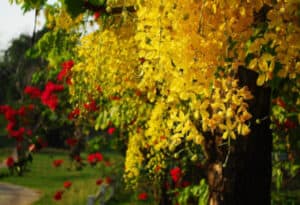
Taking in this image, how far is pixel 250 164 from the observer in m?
4.48

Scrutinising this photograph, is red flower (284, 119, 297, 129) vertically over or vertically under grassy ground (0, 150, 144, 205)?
over

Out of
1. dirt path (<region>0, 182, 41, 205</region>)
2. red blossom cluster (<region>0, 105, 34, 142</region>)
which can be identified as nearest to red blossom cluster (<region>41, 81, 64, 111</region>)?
red blossom cluster (<region>0, 105, 34, 142</region>)

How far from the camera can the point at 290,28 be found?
2.67 metres

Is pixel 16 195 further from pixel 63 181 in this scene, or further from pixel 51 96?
pixel 51 96

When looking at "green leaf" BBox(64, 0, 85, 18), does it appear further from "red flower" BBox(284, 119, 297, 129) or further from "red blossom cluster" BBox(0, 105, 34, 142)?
"red blossom cluster" BBox(0, 105, 34, 142)

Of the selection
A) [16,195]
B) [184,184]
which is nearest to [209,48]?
[184,184]

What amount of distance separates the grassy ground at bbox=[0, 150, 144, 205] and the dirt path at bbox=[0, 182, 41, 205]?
0.84ft

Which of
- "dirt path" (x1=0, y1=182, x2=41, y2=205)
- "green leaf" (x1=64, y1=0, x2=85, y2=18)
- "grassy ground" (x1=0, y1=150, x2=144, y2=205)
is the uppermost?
"green leaf" (x1=64, y1=0, x2=85, y2=18)

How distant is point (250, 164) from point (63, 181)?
15.1m

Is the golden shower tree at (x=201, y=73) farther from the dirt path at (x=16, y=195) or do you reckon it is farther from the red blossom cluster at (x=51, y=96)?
the dirt path at (x=16, y=195)

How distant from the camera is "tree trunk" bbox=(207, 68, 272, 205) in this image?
4422 mm

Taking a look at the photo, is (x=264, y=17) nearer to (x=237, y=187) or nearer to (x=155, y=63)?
(x=155, y=63)

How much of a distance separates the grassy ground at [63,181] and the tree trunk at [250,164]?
893cm

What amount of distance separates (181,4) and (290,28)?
1.64 feet
